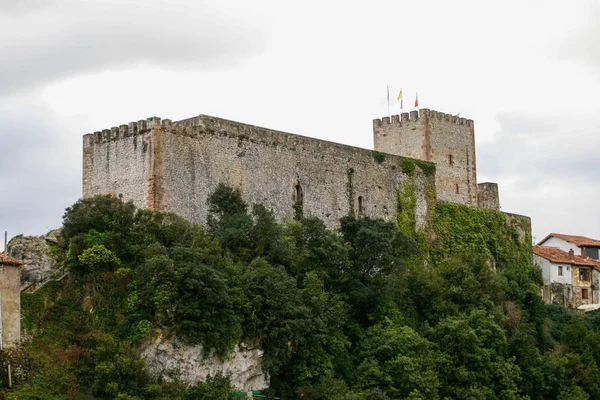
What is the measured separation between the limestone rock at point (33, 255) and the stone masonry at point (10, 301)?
13.3ft

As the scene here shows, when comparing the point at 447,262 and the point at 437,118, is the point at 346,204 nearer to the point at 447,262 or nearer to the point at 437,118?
the point at 447,262

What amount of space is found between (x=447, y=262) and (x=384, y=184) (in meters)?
5.52

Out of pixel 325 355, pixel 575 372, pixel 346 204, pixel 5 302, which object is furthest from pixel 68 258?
pixel 575 372

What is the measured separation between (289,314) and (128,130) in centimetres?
1074

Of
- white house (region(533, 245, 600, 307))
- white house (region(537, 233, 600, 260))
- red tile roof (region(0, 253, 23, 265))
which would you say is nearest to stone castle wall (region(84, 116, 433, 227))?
red tile roof (region(0, 253, 23, 265))

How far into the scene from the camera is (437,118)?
59.3 metres

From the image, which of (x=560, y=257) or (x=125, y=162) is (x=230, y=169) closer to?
(x=125, y=162)

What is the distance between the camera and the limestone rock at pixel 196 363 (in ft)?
119

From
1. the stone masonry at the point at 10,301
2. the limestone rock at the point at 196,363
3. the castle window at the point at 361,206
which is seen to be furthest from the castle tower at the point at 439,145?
the stone masonry at the point at 10,301

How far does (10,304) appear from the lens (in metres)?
36.6

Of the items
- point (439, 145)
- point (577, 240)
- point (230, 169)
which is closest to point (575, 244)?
point (577, 240)

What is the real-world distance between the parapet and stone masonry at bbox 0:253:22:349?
28.8ft

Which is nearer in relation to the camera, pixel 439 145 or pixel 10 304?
pixel 10 304

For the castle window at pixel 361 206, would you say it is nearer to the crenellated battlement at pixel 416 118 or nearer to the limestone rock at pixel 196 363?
the crenellated battlement at pixel 416 118
